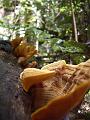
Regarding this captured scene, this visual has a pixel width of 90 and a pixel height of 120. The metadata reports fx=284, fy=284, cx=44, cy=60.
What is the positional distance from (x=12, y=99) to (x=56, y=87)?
254 mm

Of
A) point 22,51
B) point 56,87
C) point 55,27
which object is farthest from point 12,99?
point 55,27

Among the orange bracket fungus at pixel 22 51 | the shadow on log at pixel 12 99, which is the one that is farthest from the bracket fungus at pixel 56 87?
the orange bracket fungus at pixel 22 51

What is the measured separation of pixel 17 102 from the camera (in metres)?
1.52

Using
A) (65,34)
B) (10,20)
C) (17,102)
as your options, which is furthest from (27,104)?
(10,20)

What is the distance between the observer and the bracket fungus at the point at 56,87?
1271 millimetres

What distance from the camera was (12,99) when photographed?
1.52 metres

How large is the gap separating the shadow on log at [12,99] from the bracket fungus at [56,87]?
0.07 m

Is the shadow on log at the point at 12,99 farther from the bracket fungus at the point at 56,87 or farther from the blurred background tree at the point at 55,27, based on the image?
the blurred background tree at the point at 55,27

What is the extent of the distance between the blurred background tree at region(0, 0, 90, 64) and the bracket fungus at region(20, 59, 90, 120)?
172cm

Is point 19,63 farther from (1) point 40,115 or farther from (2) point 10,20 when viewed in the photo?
(2) point 10,20

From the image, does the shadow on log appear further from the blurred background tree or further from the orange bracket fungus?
the blurred background tree

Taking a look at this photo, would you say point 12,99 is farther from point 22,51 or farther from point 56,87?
point 22,51

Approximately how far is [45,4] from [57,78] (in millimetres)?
4496

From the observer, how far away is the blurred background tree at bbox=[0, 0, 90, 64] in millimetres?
3340
